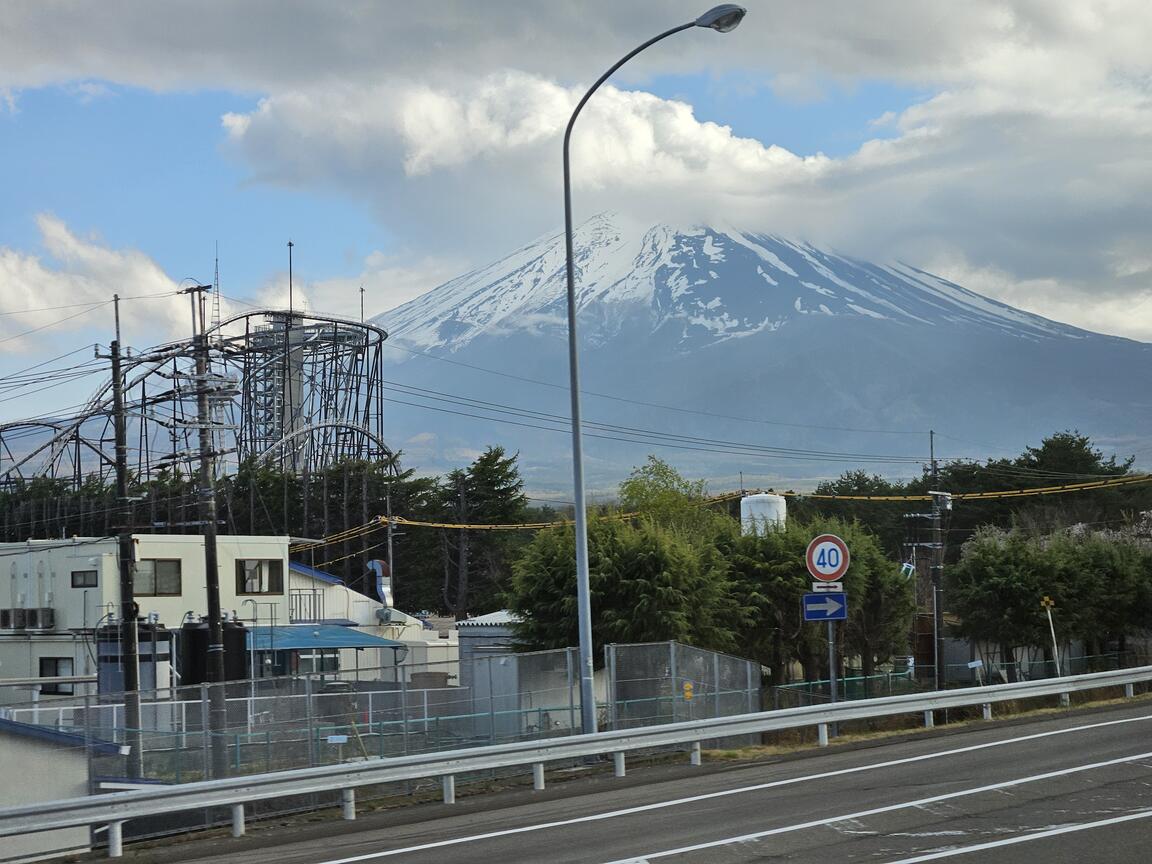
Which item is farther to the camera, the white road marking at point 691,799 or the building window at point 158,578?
the building window at point 158,578

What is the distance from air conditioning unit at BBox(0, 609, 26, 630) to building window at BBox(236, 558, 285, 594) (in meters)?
8.41

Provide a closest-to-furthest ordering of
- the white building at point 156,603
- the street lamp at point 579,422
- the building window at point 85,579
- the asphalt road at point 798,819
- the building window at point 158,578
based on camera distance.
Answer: the asphalt road at point 798,819
the street lamp at point 579,422
the white building at point 156,603
the building window at point 158,578
the building window at point 85,579

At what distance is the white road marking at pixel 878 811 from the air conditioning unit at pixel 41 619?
4414 centimetres

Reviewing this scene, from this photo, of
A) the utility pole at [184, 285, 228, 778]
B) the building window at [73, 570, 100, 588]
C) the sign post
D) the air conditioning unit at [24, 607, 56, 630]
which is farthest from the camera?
the air conditioning unit at [24, 607, 56, 630]

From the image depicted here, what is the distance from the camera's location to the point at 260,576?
57.4 metres

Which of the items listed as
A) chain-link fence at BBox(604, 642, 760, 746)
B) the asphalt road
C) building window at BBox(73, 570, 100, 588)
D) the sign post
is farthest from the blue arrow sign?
building window at BBox(73, 570, 100, 588)

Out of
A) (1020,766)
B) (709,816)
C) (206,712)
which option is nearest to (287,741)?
(206,712)

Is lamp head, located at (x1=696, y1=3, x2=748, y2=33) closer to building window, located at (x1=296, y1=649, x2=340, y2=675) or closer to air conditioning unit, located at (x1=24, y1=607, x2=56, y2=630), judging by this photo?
building window, located at (x1=296, y1=649, x2=340, y2=675)

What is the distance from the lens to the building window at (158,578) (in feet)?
172

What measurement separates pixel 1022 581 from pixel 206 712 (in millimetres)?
36213

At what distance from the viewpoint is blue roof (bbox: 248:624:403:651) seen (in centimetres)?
4875

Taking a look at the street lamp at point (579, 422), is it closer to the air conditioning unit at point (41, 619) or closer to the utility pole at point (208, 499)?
the utility pole at point (208, 499)

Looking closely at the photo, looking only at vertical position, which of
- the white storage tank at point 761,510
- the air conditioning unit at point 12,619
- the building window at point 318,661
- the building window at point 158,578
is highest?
the white storage tank at point 761,510

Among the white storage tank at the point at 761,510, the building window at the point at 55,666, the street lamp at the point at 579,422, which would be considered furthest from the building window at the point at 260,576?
the street lamp at the point at 579,422
